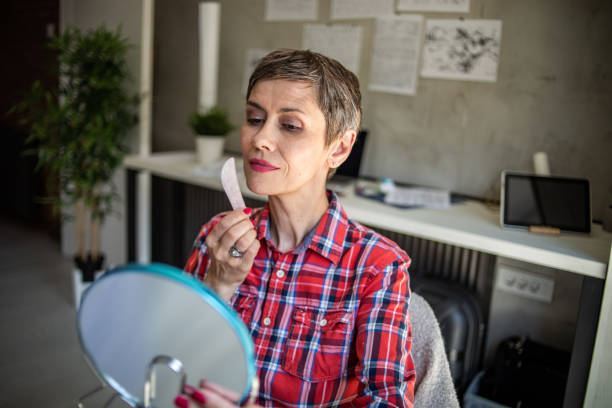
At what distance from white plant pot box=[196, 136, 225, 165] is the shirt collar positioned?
62.5 inches

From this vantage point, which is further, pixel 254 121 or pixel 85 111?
pixel 85 111

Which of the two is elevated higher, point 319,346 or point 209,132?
point 209,132

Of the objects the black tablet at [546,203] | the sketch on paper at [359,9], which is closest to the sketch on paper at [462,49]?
the sketch on paper at [359,9]

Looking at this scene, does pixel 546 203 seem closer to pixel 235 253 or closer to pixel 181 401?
pixel 235 253

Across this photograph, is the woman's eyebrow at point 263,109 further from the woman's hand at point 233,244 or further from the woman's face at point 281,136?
the woman's hand at point 233,244

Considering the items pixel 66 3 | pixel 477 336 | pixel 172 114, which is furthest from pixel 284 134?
pixel 66 3

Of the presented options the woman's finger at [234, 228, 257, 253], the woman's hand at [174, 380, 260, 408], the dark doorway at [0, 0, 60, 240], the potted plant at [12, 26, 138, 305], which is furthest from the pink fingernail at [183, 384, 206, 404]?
the dark doorway at [0, 0, 60, 240]

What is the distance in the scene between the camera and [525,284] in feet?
6.57

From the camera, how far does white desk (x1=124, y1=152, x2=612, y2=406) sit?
1.34m

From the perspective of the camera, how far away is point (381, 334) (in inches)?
35.9

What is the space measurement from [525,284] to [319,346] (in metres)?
1.38

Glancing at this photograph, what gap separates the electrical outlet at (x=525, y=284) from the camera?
196 cm

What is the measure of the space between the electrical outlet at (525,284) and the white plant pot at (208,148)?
63.3 inches

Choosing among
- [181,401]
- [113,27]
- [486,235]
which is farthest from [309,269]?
[113,27]
